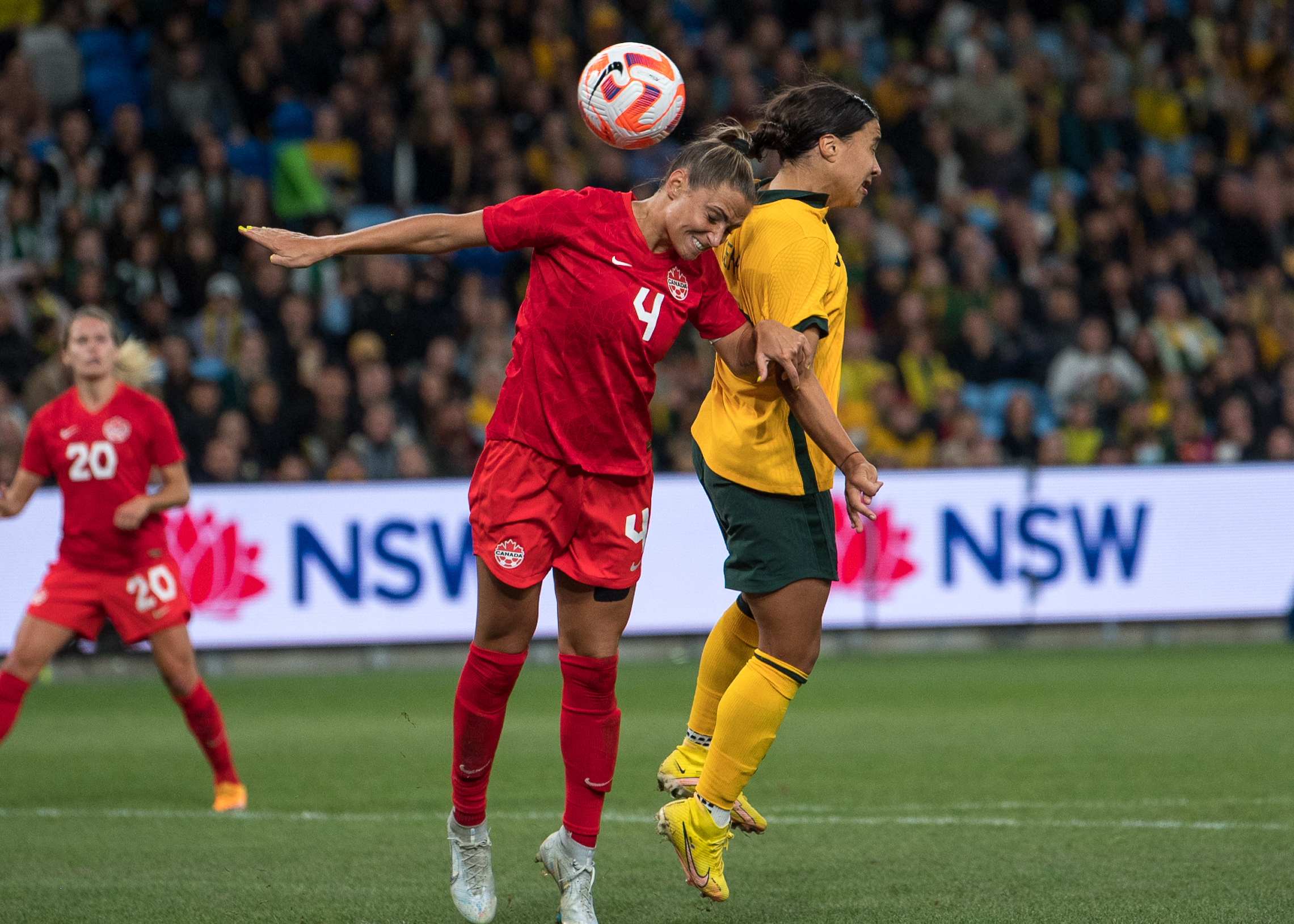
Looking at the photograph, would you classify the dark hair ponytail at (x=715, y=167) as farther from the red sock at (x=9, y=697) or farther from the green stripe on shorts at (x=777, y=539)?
the red sock at (x=9, y=697)

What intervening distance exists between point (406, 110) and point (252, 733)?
7.97m

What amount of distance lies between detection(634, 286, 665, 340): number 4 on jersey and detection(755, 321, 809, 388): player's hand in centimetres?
30

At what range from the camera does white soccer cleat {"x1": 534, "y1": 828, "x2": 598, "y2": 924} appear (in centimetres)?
433

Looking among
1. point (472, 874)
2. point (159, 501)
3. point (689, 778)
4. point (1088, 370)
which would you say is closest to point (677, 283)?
point (689, 778)

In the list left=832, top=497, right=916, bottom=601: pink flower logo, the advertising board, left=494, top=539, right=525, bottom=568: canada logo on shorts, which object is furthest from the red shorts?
left=832, top=497, right=916, bottom=601: pink flower logo

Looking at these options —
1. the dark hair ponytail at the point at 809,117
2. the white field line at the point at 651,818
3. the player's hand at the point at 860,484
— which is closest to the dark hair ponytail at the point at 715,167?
the dark hair ponytail at the point at 809,117

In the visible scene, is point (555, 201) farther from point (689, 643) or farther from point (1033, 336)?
point (1033, 336)

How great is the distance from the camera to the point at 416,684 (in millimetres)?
11109

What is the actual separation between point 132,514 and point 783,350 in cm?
339

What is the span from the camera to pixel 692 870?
4.50 m

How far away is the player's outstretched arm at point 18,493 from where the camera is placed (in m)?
6.60

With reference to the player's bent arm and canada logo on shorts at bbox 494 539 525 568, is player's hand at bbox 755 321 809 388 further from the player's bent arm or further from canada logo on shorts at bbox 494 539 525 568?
the player's bent arm

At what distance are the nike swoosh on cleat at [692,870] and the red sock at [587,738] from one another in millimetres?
262

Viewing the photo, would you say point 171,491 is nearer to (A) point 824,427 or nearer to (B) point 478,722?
(B) point 478,722
